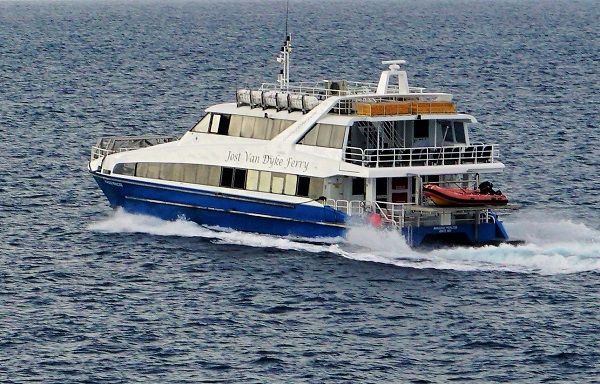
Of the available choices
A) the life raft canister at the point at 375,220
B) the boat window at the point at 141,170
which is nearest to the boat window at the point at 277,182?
the life raft canister at the point at 375,220

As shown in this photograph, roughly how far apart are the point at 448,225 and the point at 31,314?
16.6m

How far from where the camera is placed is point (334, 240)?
67.4 metres

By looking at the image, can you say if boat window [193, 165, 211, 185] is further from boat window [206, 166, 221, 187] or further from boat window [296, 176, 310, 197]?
boat window [296, 176, 310, 197]

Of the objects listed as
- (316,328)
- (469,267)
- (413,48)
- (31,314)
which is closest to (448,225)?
(469,267)

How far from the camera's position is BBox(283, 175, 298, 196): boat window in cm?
6869

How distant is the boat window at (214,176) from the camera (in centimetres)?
7056

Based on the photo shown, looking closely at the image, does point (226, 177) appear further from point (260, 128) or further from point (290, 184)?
point (290, 184)

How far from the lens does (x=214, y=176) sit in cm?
7062

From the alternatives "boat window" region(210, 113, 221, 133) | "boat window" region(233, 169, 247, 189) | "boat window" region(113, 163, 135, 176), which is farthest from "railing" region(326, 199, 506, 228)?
"boat window" region(113, 163, 135, 176)

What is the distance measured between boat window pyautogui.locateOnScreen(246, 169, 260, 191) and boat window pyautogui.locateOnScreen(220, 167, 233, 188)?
0.78 meters

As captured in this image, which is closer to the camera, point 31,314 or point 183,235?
point 31,314

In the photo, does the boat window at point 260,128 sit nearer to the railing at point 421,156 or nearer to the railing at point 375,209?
the railing at point 421,156

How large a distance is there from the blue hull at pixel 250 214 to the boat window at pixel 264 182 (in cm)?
65

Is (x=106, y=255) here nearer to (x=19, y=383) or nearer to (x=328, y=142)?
(x=328, y=142)
